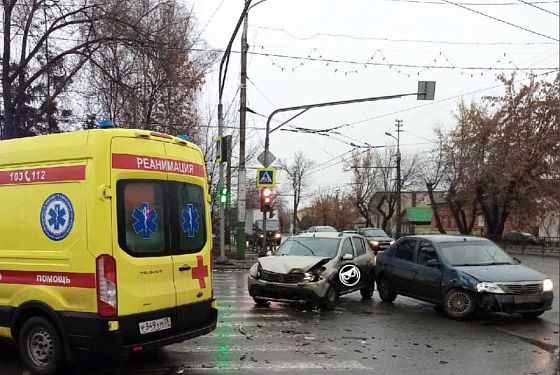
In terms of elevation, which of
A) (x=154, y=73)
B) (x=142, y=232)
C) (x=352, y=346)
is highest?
(x=154, y=73)

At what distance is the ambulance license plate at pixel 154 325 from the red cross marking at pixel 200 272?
66 centimetres

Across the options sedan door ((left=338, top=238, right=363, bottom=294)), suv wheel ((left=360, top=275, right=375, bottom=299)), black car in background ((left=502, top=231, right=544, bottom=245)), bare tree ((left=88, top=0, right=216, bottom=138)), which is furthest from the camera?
bare tree ((left=88, top=0, right=216, bottom=138))

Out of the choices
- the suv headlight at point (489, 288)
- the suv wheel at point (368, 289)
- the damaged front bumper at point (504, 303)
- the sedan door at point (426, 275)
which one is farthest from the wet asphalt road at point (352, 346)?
the suv wheel at point (368, 289)

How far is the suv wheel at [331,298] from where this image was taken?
1055cm

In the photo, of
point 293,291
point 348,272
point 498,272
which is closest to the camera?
point 498,272

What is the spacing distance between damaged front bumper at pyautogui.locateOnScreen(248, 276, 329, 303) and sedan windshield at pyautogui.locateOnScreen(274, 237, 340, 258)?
1100 millimetres

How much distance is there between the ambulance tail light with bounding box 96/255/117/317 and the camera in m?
5.43

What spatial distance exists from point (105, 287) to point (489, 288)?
6.49 metres

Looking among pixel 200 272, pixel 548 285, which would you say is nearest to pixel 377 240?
pixel 200 272

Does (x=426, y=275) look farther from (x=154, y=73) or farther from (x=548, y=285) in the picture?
(x=154, y=73)

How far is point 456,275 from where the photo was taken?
989 cm

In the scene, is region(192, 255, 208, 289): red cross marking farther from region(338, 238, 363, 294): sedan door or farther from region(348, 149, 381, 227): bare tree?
region(348, 149, 381, 227): bare tree

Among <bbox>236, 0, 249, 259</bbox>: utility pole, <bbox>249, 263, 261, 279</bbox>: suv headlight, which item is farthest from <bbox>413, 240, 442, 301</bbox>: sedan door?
<bbox>236, 0, 249, 259</bbox>: utility pole

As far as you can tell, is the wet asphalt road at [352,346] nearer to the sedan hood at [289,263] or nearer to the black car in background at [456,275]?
the black car in background at [456,275]
